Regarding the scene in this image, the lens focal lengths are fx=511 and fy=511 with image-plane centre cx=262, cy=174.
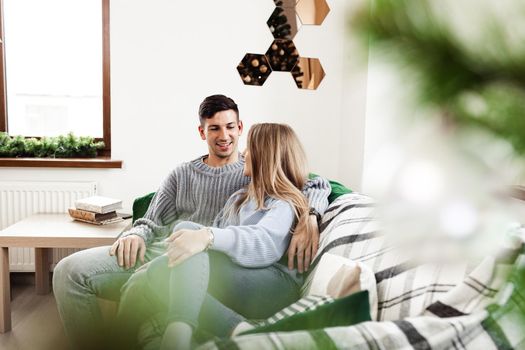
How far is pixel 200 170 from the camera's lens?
2.26 m

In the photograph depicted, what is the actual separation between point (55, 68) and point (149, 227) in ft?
5.31

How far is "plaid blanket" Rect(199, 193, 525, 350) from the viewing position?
28.1 inches

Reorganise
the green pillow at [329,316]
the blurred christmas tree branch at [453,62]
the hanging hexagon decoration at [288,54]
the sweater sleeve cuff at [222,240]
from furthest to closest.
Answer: the hanging hexagon decoration at [288,54]
the sweater sleeve cuff at [222,240]
the green pillow at [329,316]
the blurred christmas tree branch at [453,62]

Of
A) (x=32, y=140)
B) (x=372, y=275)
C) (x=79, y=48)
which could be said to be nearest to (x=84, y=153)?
(x=32, y=140)

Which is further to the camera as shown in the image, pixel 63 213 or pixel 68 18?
pixel 68 18

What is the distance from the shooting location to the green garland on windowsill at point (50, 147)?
3061 millimetres

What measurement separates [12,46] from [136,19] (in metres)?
0.83

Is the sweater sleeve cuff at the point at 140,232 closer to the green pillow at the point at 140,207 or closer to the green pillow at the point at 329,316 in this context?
the green pillow at the point at 140,207

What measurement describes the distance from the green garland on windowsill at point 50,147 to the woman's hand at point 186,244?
1735mm

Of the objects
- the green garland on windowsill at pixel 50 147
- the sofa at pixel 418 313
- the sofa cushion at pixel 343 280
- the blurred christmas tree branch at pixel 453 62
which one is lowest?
the sofa cushion at pixel 343 280

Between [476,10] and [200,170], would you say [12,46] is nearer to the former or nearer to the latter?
[200,170]

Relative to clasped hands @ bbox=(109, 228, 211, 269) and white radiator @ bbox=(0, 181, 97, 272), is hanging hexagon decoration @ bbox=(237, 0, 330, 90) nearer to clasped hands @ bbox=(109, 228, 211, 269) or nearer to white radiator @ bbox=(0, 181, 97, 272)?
white radiator @ bbox=(0, 181, 97, 272)

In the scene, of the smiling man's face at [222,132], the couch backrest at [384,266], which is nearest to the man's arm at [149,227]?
the smiling man's face at [222,132]

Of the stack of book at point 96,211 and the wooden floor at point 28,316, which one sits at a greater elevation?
the stack of book at point 96,211
